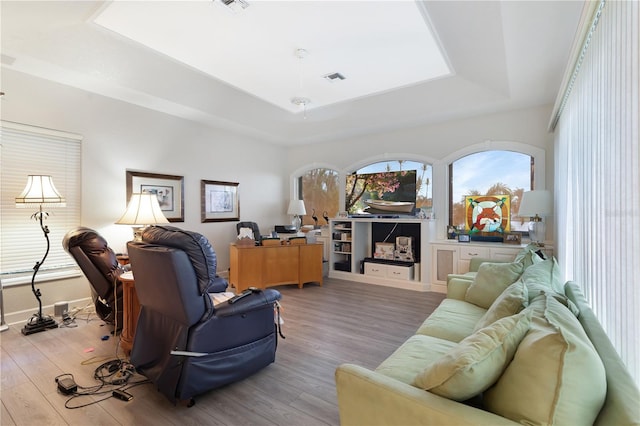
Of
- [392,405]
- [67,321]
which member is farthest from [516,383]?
[67,321]

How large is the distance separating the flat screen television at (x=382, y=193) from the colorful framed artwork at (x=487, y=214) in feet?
3.15

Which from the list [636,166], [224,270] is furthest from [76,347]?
[636,166]

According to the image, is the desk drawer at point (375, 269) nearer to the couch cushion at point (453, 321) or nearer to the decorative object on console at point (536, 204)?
the decorative object on console at point (536, 204)

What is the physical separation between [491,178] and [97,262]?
Result: 5.54 metres

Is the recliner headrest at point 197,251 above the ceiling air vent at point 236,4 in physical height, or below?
below

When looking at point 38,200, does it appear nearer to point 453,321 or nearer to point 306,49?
point 306,49

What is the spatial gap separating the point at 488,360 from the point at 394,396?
1.26 ft

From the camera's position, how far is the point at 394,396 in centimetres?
120

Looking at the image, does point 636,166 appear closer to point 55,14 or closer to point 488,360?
point 488,360

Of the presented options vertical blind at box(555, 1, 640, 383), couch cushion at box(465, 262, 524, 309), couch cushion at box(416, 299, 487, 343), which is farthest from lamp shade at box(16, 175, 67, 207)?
vertical blind at box(555, 1, 640, 383)

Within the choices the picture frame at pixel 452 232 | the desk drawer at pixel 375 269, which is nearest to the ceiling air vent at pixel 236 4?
the desk drawer at pixel 375 269

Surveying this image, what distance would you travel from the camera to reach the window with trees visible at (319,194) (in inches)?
269

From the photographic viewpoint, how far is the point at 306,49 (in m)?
3.61

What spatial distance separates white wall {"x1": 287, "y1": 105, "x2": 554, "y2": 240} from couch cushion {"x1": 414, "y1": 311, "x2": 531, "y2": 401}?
416 cm
